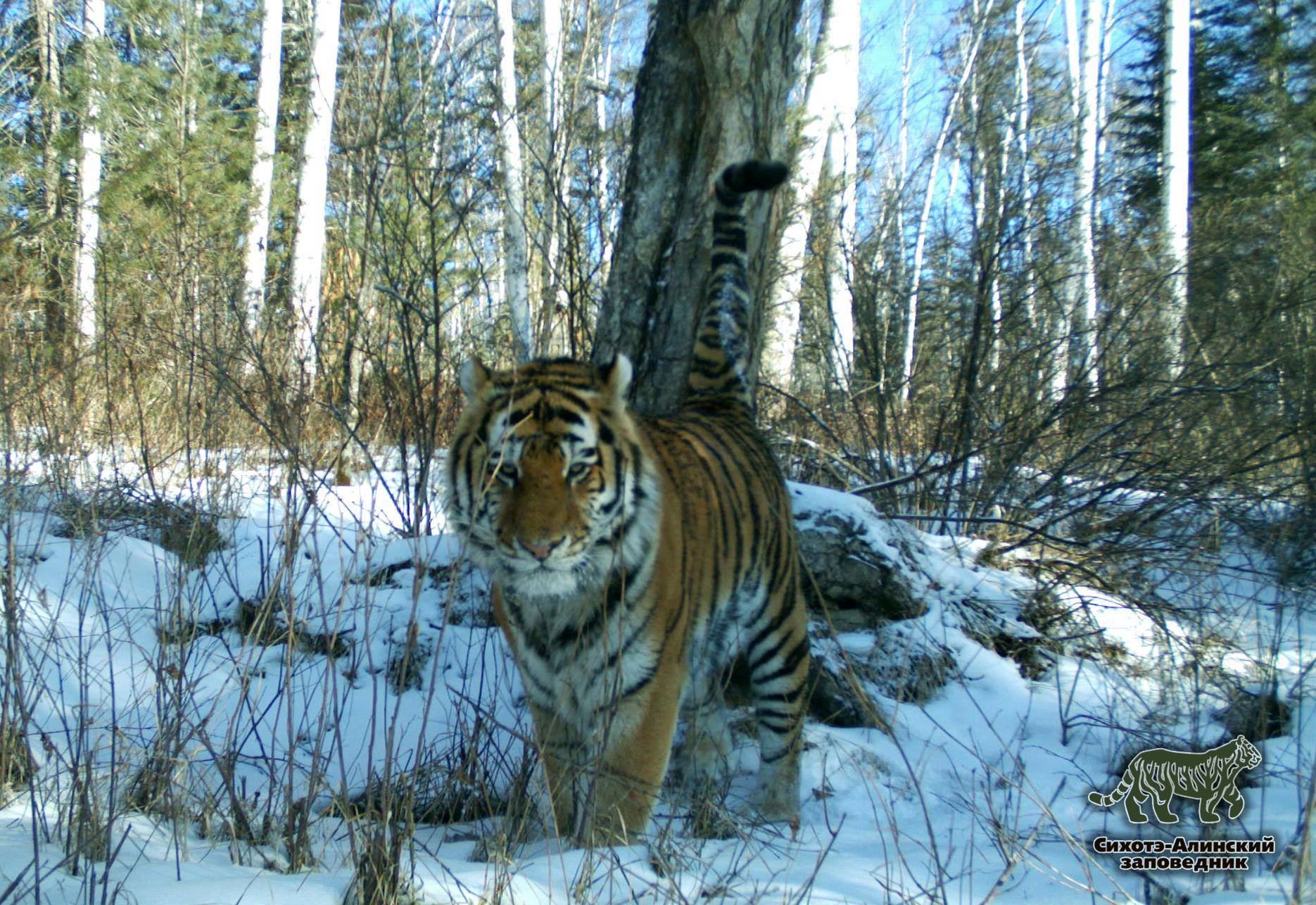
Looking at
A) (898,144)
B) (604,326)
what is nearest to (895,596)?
(604,326)

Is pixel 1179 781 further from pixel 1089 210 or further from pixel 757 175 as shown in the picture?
pixel 1089 210

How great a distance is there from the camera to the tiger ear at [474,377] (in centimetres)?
320

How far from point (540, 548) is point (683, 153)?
2.42m

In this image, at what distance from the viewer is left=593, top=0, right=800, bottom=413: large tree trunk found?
14.4 ft

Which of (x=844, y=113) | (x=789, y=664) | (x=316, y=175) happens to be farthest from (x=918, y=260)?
(x=789, y=664)

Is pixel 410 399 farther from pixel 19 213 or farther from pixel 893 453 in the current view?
pixel 19 213

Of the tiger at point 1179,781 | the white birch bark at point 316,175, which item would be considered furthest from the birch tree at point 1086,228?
the white birch bark at point 316,175

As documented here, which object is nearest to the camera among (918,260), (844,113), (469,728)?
(469,728)

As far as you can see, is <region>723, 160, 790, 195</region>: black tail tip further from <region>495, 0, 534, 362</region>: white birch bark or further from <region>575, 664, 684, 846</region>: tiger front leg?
<region>495, 0, 534, 362</region>: white birch bark

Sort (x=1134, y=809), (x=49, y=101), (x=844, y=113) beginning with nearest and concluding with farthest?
(x=1134, y=809) → (x=844, y=113) → (x=49, y=101)

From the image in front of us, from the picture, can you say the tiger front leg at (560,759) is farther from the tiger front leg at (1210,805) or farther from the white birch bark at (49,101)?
the white birch bark at (49,101)

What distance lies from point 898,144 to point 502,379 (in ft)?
85.3

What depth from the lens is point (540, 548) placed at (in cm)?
280

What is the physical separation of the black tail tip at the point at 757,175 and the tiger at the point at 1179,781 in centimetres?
236
